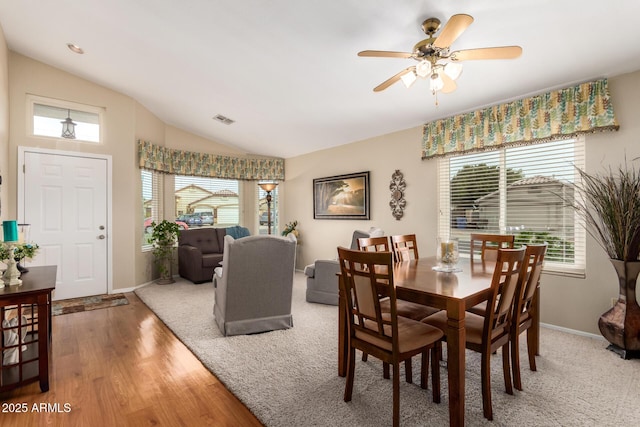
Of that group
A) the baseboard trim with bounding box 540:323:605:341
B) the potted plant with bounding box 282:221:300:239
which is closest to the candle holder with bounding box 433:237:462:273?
the baseboard trim with bounding box 540:323:605:341

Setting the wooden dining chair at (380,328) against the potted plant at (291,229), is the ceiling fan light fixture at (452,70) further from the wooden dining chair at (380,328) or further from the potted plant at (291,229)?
the potted plant at (291,229)

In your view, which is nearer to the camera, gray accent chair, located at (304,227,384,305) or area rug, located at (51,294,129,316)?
area rug, located at (51,294,129,316)

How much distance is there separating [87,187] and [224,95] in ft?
8.06

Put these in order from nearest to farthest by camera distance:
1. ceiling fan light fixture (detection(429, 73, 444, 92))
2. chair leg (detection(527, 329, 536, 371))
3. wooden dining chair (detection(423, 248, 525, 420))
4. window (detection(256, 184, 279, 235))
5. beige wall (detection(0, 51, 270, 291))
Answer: wooden dining chair (detection(423, 248, 525, 420))
ceiling fan light fixture (detection(429, 73, 444, 92))
chair leg (detection(527, 329, 536, 371))
beige wall (detection(0, 51, 270, 291))
window (detection(256, 184, 279, 235))

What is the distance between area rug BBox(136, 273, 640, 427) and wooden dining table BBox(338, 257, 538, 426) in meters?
0.27

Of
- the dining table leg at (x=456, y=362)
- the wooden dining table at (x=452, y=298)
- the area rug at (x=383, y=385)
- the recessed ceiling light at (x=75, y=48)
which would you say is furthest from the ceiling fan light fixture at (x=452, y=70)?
the recessed ceiling light at (x=75, y=48)

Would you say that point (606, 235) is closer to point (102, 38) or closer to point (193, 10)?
point (193, 10)

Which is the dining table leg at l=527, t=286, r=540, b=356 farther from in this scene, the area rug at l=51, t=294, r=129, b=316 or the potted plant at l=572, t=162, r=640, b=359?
the area rug at l=51, t=294, r=129, b=316

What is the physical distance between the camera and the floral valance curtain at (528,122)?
9.60 feet

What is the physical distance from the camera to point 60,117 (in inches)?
173

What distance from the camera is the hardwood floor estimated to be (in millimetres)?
1866

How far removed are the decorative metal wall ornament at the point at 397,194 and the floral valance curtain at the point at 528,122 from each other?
1.81 ft

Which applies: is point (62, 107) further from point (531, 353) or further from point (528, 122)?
point (531, 353)

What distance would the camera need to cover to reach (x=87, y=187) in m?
4.52
